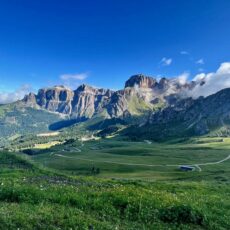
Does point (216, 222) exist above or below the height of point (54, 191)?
below

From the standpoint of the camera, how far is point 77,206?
68.2 feet

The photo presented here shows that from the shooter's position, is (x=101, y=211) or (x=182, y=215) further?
(x=182, y=215)

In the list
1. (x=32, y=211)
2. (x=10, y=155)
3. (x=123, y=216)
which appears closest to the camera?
(x=32, y=211)

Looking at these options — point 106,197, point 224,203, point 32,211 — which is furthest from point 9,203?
point 224,203

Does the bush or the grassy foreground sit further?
the bush

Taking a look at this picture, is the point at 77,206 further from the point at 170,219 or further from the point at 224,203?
the point at 224,203

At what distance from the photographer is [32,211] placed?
61.2 ft

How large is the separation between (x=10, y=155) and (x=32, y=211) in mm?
87773

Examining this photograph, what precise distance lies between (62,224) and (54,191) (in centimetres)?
591

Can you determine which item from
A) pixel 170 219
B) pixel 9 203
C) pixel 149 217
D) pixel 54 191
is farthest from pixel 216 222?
pixel 9 203

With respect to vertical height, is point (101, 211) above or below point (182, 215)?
above

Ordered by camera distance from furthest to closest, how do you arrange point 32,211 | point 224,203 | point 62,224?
1. point 224,203
2. point 32,211
3. point 62,224

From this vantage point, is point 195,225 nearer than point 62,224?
No

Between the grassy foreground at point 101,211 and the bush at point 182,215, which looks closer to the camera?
the grassy foreground at point 101,211
